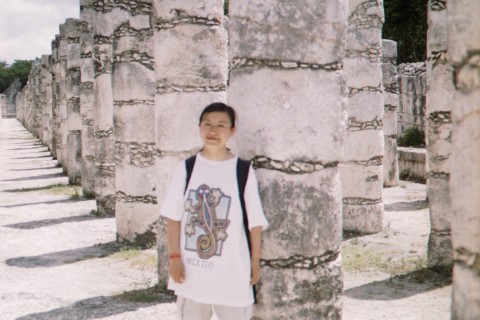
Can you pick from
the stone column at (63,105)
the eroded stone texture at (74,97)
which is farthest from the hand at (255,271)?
the stone column at (63,105)

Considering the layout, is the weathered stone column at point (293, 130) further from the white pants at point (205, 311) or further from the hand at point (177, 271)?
the hand at point (177, 271)

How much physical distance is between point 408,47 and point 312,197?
22.1m

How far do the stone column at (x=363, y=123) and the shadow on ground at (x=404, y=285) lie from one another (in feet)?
6.39

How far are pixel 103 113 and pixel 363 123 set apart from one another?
4102 mm

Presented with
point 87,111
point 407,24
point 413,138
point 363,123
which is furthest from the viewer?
point 407,24

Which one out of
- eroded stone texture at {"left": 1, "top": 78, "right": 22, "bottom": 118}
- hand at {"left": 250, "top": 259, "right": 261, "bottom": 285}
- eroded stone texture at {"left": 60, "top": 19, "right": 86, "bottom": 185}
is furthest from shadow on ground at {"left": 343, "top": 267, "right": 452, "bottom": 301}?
eroded stone texture at {"left": 1, "top": 78, "right": 22, "bottom": 118}

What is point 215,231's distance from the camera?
9.17 ft

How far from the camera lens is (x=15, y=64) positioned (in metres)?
83.6

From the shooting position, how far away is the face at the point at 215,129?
115 inches

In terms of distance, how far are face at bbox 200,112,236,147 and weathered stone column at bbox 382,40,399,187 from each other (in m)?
9.03

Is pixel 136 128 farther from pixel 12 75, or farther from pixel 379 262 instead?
pixel 12 75

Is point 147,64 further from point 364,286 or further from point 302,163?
point 302,163

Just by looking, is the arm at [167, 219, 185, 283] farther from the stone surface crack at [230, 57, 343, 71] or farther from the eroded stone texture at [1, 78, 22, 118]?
the eroded stone texture at [1, 78, 22, 118]

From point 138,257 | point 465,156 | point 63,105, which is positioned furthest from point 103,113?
point 465,156
